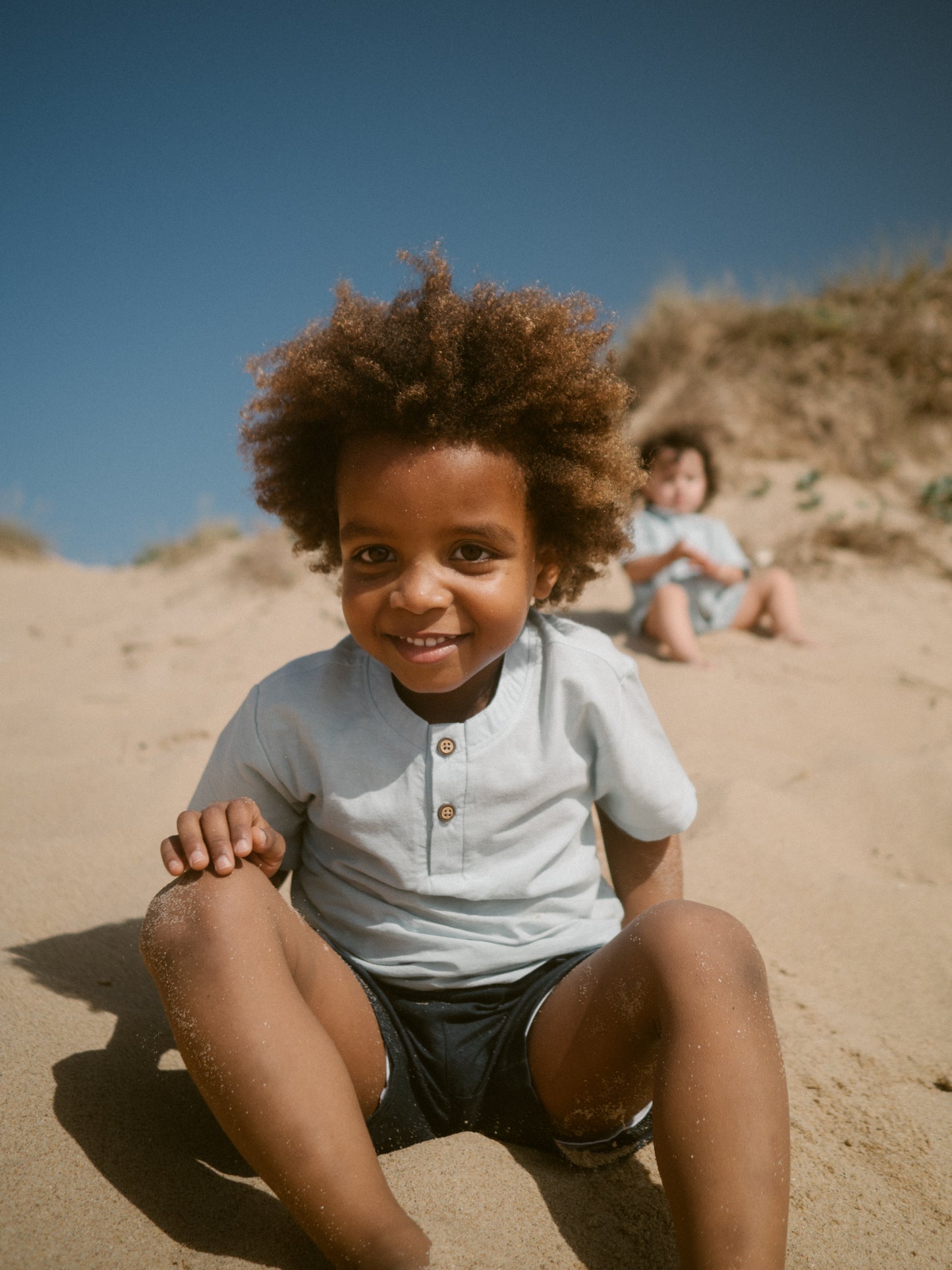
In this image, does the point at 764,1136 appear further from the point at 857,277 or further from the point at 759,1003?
the point at 857,277

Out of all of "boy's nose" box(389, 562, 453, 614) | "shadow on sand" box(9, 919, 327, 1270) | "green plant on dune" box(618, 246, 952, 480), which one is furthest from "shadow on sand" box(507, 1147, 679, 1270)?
"green plant on dune" box(618, 246, 952, 480)

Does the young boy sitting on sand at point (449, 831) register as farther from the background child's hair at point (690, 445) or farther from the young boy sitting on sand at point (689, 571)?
the background child's hair at point (690, 445)

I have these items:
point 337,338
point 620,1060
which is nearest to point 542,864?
point 620,1060

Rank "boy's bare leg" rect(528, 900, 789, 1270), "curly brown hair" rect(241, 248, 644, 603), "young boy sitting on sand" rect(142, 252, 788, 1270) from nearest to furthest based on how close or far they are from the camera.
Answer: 1. "boy's bare leg" rect(528, 900, 789, 1270)
2. "young boy sitting on sand" rect(142, 252, 788, 1270)
3. "curly brown hair" rect(241, 248, 644, 603)

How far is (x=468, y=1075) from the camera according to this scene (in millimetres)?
1563

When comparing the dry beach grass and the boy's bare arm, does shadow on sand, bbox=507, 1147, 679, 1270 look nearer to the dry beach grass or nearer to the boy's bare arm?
the dry beach grass

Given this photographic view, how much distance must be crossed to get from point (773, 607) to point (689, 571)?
503 millimetres

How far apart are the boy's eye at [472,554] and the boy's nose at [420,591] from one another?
0.19 ft

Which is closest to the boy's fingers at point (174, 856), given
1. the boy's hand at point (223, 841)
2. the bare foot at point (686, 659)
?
the boy's hand at point (223, 841)

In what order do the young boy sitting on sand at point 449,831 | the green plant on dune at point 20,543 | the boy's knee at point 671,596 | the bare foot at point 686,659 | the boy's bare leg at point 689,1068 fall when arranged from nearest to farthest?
the boy's bare leg at point 689,1068, the young boy sitting on sand at point 449,831, the bare foot at point 686,659, the boy's knee at point 671,596, the green plant on dune at point 20,543

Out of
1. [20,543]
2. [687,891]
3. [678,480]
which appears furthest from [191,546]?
[687,891]

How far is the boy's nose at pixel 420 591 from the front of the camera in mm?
1507

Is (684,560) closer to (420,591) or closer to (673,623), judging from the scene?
(673,623)

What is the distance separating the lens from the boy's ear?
1846 millimetres
